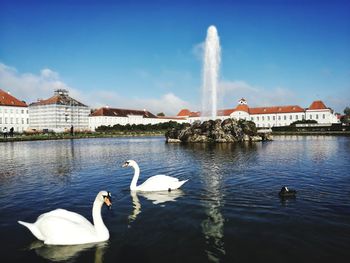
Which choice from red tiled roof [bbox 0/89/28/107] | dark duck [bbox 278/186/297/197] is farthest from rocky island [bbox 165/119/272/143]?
red tiled roof [bbox 0/89/28/107]

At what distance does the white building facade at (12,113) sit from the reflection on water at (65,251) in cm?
12886

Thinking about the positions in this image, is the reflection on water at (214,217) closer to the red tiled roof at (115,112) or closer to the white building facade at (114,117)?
the white building facade at (114,117)

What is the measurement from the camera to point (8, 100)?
414ft

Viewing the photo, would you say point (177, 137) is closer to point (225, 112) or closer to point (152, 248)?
point (152, 248)

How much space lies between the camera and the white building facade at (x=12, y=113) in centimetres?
12269

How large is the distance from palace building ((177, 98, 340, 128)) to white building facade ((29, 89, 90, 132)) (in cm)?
7384

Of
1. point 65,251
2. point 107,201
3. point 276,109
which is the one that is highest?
point 276,109

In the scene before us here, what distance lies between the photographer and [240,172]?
20172 mm

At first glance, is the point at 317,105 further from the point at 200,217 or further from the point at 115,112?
the point at 200,217

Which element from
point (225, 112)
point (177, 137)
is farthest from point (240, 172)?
point (225, 112)

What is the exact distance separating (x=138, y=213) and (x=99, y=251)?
338 centimetres

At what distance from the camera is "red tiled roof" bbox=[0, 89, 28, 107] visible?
405ft

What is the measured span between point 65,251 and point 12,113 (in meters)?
136

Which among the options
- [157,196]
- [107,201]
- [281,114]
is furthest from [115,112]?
[107,201]
